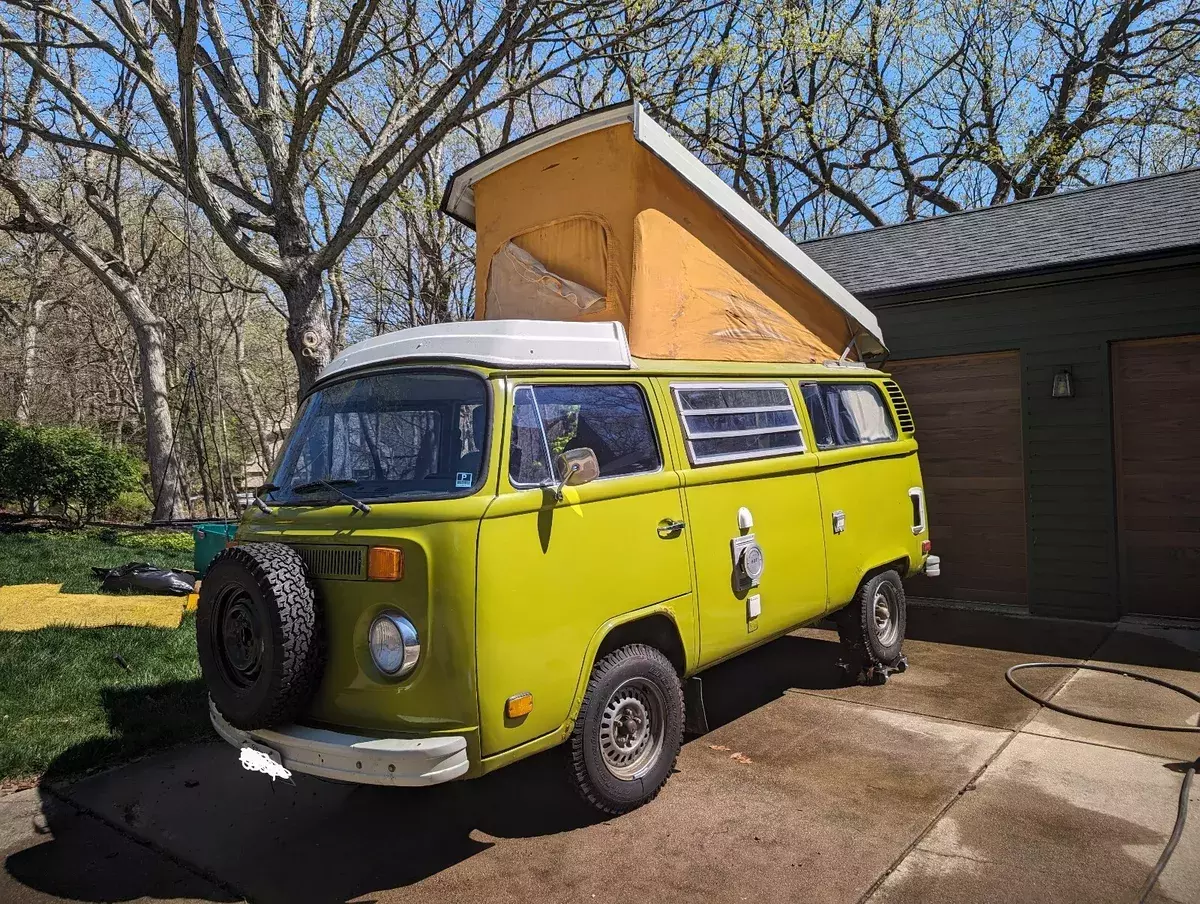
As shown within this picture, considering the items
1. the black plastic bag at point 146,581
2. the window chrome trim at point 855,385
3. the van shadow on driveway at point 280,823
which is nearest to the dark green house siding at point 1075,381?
the window chrome trim at point 855,385

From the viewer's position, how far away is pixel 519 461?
3.71 meters

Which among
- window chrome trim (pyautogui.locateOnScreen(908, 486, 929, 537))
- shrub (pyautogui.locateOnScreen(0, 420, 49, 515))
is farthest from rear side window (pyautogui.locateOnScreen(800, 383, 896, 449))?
shrub (pyautogui.locateOnScreen(0, 420, 49, 515))

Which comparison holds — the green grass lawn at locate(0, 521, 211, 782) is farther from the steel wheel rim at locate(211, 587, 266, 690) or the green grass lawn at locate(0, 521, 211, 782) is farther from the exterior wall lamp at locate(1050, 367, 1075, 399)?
the exterior wall lamp at locate(1050, 367, 1075, 399)

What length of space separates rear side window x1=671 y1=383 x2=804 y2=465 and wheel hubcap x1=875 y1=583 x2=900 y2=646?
1582mm

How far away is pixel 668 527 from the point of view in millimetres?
4270

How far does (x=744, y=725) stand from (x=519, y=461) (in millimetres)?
2759

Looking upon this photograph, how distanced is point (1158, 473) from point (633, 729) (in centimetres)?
619

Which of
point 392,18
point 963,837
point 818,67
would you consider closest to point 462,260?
point 392,18

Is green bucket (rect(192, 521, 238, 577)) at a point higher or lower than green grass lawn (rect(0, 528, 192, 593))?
higher

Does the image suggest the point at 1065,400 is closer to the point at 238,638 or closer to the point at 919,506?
the point at 919,506

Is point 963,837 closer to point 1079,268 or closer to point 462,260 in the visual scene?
point 1079,268

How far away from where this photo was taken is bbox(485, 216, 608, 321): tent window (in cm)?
500

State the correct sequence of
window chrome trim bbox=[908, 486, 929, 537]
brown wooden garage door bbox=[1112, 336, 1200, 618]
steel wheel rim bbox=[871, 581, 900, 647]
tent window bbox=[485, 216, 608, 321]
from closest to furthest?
tent window bbox=[485, 216, 608, 321] < steel wheel rim bbox=[871, 581, 900, 647] < window chrome trim bbox=[908, 486, 929, 537] < brown wooden garage door bbox=[1112, 336, 1200, 618]

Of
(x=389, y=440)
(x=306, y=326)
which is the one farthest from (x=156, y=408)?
(x=389, y=440)
